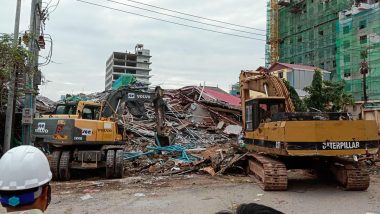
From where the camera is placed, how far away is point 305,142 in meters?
9.76

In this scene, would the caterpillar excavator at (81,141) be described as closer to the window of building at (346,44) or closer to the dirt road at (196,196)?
the dirt road at (196,196)

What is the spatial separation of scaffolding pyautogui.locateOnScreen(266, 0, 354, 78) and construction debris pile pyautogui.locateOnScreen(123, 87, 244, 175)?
45354mm

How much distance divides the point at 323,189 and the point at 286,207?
8.23 feet

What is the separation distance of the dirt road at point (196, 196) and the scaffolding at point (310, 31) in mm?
59484

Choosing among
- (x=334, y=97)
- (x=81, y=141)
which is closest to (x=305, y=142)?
(x=81, y=141)

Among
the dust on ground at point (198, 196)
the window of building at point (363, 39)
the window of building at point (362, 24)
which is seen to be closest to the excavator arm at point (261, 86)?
the dust on ground at point (198, 196)

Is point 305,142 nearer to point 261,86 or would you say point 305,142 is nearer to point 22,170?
point 261,86

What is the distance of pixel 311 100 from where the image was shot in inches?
1157

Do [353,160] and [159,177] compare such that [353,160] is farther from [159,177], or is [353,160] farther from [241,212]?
[241,212]

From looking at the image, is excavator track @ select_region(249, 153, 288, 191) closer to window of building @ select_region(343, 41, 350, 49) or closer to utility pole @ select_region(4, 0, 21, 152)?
utility pole @ select_region(4, 0, 21, 152)

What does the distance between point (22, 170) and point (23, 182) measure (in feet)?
0.21

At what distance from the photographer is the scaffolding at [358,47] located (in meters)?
57.3

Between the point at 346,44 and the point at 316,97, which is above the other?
the point at 346,44

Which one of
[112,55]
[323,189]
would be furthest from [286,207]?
[112,55]
